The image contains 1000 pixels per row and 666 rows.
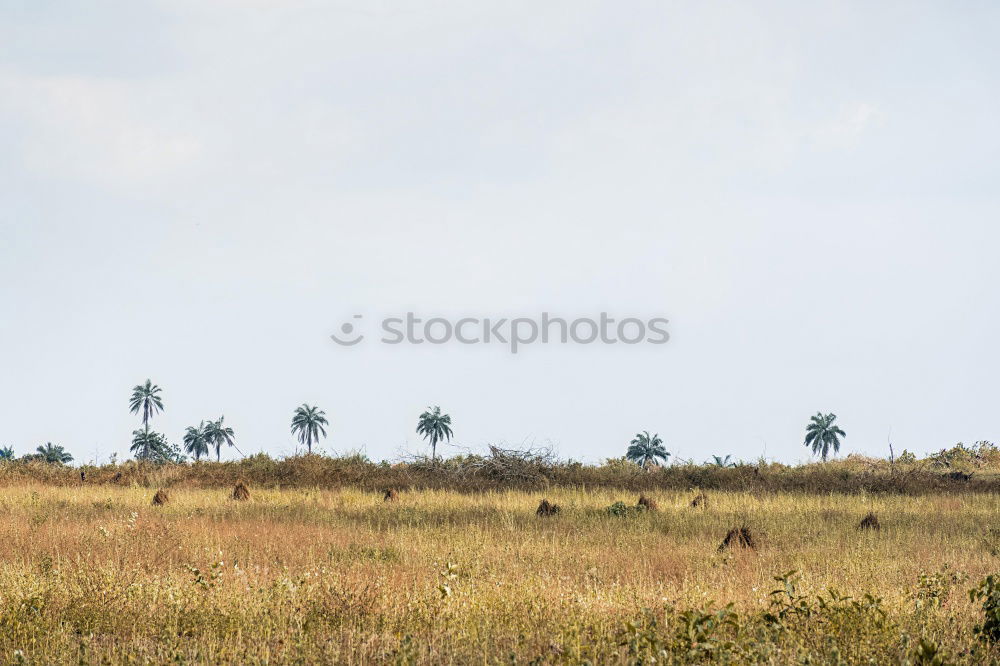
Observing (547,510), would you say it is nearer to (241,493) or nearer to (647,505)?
(647,505)

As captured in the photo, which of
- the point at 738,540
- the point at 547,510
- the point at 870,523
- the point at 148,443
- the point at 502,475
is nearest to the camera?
the point at 738,540

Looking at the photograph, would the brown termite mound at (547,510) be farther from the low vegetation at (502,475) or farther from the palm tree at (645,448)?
the palm tree at (645,448)

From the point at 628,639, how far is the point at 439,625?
1.75m

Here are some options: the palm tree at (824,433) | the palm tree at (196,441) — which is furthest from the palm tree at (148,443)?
the palm tree at (824,433)

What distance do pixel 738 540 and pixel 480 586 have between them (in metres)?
5.92

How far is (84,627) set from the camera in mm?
8352

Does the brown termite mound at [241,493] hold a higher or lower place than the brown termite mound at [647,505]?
higher

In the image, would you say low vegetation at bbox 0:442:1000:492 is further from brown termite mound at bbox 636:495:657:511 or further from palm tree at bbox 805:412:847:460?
palm tree at bbox 805:412:847:460

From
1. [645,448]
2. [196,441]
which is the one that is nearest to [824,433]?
[645,448]

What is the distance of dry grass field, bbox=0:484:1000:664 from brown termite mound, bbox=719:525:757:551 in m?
0.27

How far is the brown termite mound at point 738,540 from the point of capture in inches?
562

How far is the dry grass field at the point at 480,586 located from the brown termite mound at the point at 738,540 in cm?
27

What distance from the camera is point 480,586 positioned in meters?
10.2

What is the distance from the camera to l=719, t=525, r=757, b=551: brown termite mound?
14.3 meters
